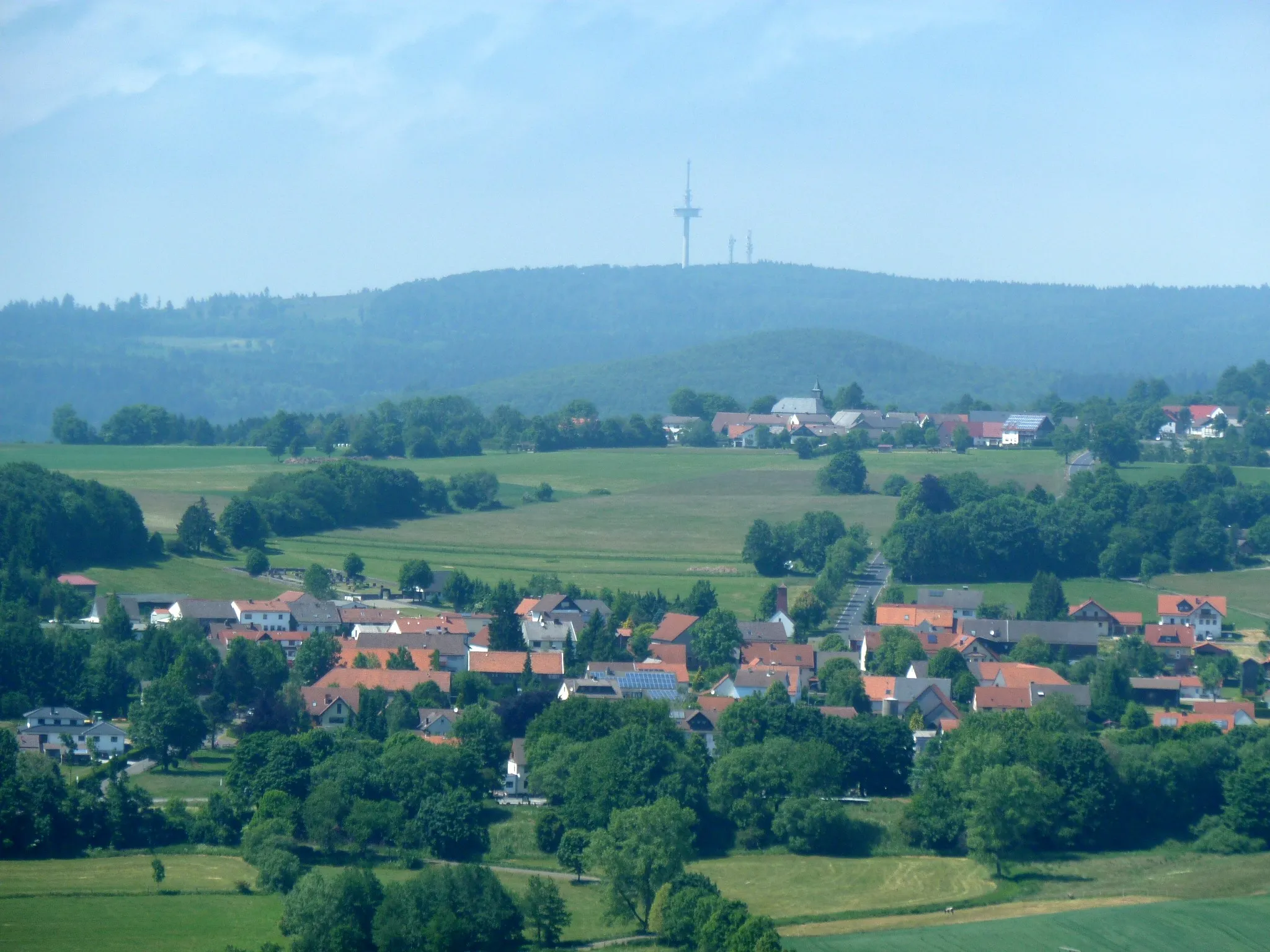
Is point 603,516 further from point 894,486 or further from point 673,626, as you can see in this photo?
point 673,626

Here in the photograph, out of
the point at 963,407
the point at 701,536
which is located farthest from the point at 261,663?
the point at 963,407

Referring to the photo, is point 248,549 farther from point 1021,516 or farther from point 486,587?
point 1021,516

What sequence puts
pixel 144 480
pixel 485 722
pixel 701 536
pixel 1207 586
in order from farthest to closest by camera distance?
pixel 144 480, pixel 701 536, pixel 1207 586, pixel 485 722

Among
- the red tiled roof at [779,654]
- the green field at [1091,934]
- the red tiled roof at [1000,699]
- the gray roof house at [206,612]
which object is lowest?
the green field at [1091,934]

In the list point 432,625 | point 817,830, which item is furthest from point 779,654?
point 817,830

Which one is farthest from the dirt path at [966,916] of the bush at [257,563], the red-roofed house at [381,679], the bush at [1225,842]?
the bush at [257,563]

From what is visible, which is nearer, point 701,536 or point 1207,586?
point 1207,586

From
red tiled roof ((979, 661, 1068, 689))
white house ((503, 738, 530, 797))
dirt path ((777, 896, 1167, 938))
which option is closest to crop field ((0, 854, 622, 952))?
dirt path ((777, 896, 1167, 938))

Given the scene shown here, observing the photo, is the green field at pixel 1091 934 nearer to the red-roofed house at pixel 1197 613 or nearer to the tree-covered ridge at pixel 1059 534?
the red-roofed house at pixel 1197 613
